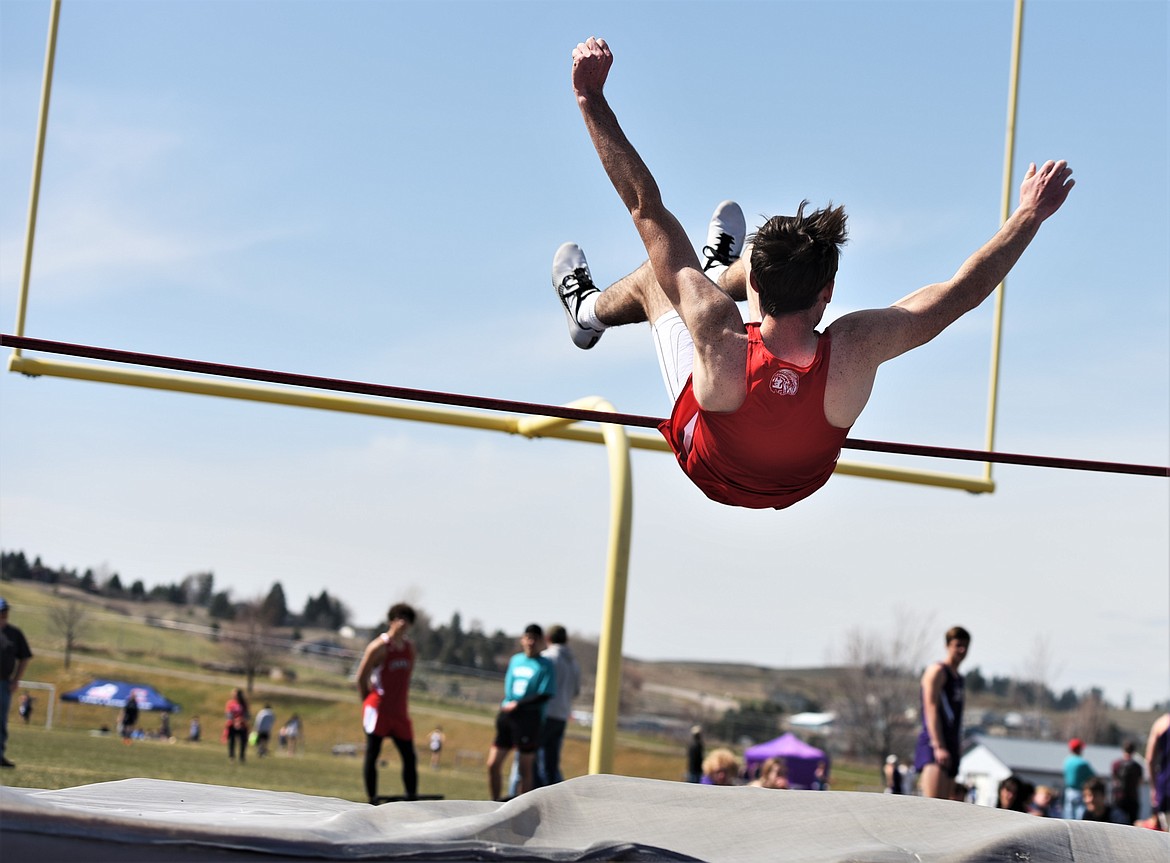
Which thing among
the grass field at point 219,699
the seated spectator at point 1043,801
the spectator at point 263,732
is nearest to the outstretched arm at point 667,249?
the seated spectator at point 1043,801

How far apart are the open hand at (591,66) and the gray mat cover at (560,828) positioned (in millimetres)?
1901

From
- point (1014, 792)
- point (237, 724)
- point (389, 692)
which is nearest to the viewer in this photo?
point (389, 692)

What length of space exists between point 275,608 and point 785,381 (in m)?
61.3

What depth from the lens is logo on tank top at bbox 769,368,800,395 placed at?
326cm

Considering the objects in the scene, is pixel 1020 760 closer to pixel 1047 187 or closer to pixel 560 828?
pixel 1047 187

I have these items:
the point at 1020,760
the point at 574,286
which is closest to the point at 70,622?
the point at 1020,760

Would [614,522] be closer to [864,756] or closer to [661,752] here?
[661,752]

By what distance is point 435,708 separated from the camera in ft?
156

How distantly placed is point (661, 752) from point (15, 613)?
26655mm

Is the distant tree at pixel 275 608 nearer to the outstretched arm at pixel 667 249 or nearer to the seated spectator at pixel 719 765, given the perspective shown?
the seated spectator at pixel 719 765

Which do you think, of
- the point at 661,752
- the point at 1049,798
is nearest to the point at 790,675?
the point at 661,752

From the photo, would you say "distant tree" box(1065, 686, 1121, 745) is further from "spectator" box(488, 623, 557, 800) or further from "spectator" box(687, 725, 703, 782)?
"spectator" box(488, 623, 557, 800)

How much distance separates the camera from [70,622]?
169 feet

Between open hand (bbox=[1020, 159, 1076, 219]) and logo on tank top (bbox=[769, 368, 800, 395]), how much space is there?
37.5 inches
